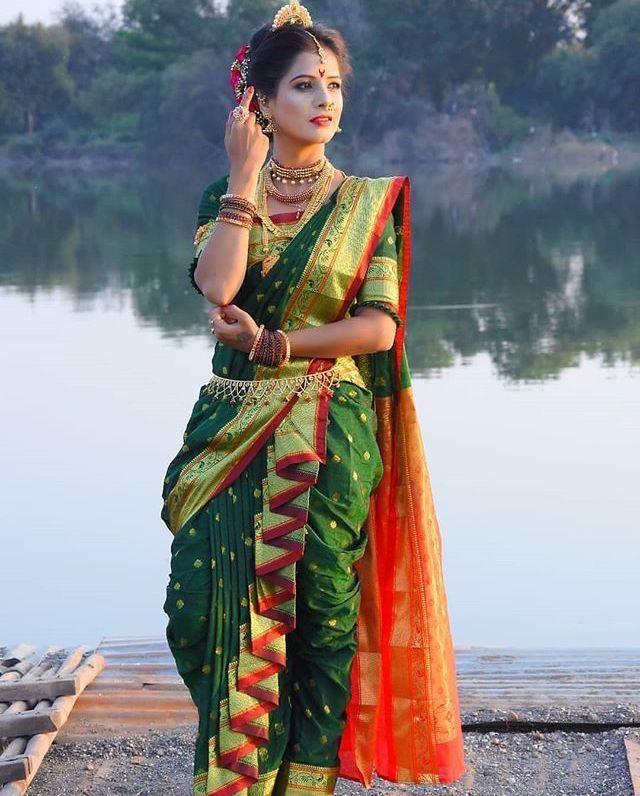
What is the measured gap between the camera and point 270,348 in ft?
9.07

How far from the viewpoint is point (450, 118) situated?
4681cm

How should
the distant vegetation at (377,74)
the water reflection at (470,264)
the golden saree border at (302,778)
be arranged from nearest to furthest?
the golden saree border at (302,778) → the water reflection at (470,264) → the distant vegetation at (377,74)

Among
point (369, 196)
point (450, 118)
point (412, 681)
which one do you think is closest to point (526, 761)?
point (412, 681)

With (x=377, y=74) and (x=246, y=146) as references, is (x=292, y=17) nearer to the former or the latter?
(x=246, y=146)

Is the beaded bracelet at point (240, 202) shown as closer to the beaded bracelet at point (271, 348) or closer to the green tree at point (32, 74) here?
the beaded bracelet at point (271, 348)

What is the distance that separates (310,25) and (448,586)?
2956 millimetres

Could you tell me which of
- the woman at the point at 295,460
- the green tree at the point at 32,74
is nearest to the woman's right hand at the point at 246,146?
the woman at the point at 295,460

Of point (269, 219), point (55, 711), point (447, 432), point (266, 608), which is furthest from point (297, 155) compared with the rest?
point (447, 432)

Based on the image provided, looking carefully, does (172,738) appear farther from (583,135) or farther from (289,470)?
(583,135)

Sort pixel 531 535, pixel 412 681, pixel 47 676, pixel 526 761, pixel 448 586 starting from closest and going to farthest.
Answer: pixel 412 681 → pixel 526 761 → pixel 47 676 → pixel 448 586 → pixel 531 535

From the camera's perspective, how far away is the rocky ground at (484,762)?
3.23 metres

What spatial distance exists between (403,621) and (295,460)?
458 millimetres

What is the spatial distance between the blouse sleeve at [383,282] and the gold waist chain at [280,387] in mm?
132

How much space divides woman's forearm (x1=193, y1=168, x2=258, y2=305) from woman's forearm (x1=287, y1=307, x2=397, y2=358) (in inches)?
5.5
